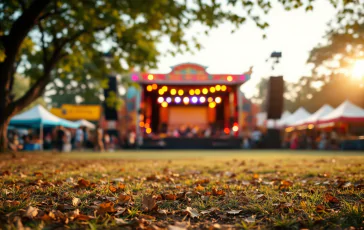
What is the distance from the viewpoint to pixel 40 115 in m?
19.7

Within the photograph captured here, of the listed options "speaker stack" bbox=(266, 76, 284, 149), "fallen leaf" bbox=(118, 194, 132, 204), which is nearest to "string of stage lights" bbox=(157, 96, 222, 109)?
"speaker stack" bbox=(266, 76, 284, 149)

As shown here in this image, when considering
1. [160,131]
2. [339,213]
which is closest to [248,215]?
[339,213]

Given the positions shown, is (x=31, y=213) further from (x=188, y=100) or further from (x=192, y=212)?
(x=188, y=100)

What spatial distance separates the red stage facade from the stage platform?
4.23ft

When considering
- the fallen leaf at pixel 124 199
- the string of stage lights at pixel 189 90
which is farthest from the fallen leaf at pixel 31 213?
the string of stage lights at pixel 189 90

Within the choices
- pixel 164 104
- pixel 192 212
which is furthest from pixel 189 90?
pixel 192 212

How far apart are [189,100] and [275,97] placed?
30.6 feet

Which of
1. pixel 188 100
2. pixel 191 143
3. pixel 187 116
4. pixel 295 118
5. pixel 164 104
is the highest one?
pixel 188 100

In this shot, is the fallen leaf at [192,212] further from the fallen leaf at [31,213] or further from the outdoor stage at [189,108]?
the outdoor stage at [189,108]

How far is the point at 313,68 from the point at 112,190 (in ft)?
138

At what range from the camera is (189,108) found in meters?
29.3

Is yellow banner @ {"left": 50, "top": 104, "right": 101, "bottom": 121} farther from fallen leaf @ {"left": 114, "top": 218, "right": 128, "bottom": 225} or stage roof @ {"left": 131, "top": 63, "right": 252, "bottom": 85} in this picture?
fallen leaf @ {"left": 114, "top": 218, "right": 128, "bottom": 225}

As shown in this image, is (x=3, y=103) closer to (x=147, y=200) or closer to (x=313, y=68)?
(x=147, y=200)

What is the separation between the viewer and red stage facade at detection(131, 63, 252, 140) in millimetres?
23078
